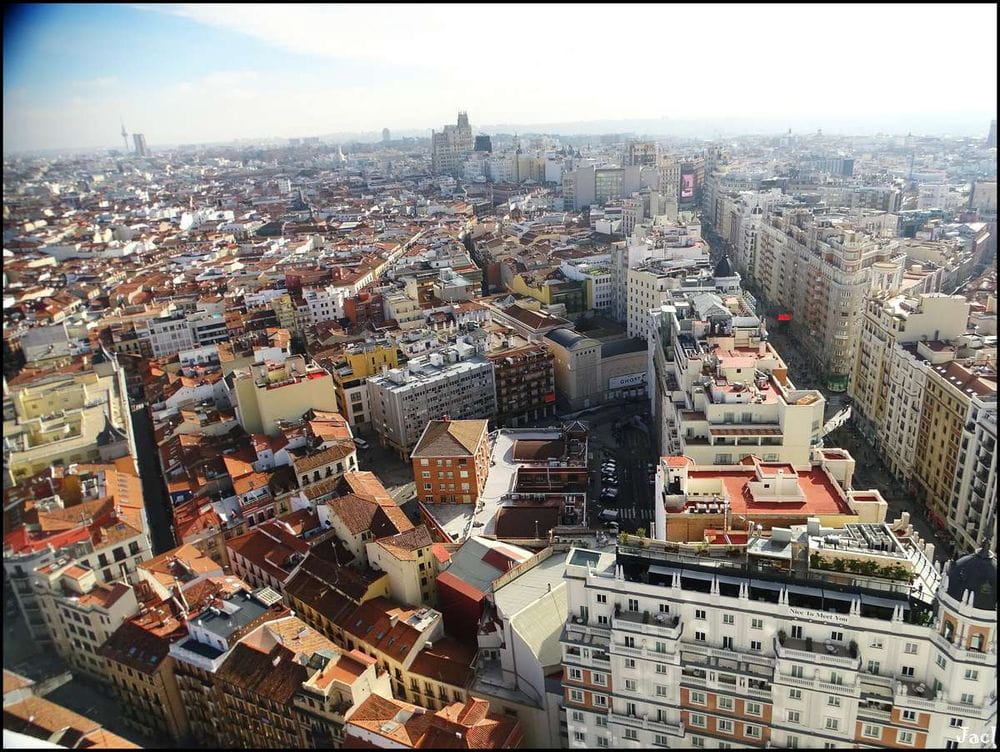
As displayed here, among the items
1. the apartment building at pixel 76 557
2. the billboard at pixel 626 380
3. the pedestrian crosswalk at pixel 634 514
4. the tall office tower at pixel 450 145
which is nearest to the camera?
the apartment building at pixel 76 557

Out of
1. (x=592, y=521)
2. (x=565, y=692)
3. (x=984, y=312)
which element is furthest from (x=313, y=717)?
(x=984, y=312)

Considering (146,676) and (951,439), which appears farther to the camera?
(951,439)

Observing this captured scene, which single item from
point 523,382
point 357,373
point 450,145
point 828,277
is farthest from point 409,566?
point 450,145

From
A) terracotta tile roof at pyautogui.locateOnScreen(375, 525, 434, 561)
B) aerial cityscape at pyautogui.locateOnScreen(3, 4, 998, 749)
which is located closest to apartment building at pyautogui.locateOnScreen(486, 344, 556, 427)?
aerial cityscape at pyautogui.locateOnScreen(3, 4, 998, 749)

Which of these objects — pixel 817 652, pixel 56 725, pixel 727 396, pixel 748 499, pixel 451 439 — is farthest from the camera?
pixel 451 439

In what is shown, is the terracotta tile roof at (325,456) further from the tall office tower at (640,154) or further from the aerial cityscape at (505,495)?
the tall office tower at (640,154)

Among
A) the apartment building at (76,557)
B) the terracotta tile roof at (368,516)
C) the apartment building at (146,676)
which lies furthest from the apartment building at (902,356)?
the apartment building at (76,557)

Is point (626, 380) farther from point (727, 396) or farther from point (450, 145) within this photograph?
point (450, 145)

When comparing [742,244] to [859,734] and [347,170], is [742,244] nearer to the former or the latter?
[859,734]
